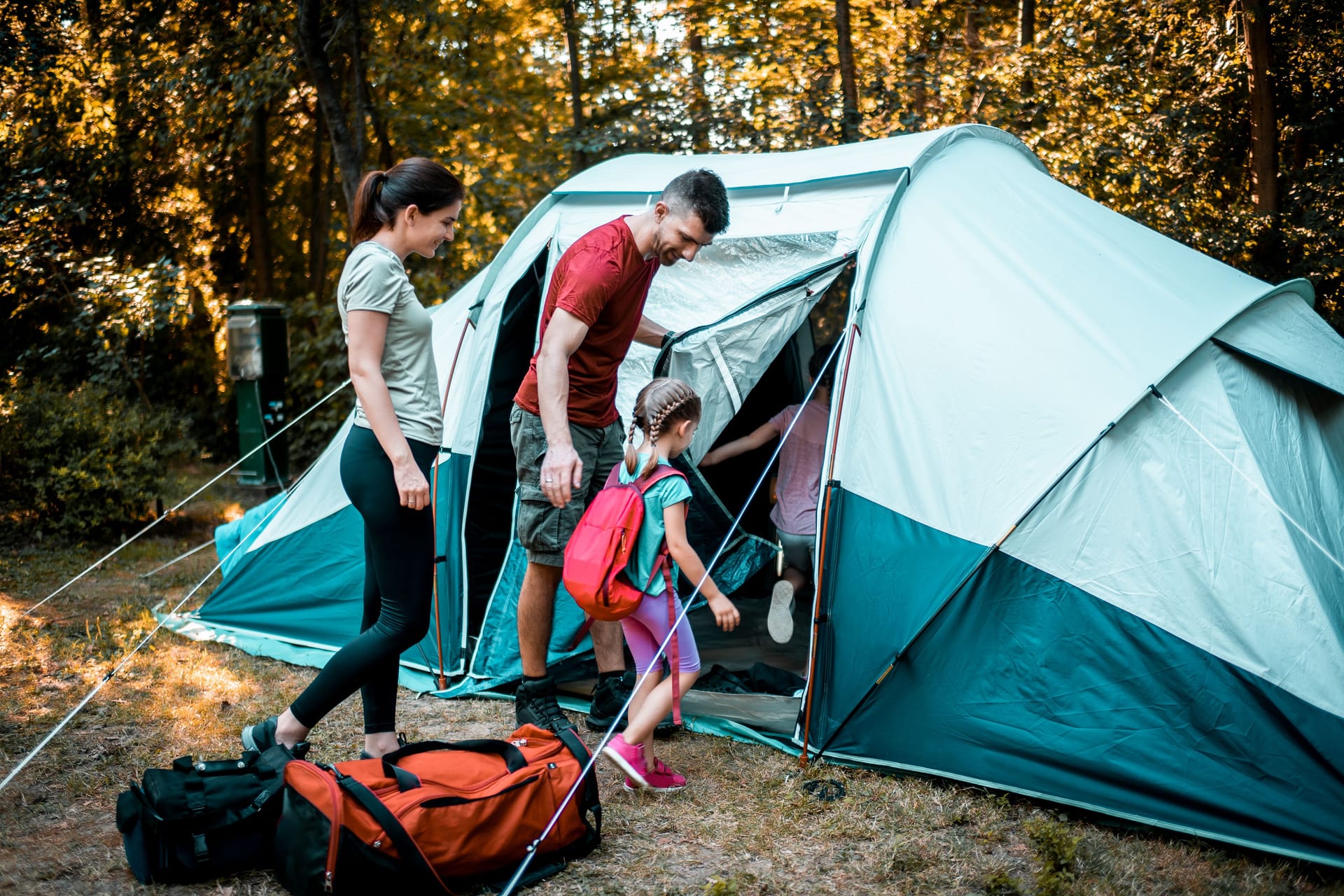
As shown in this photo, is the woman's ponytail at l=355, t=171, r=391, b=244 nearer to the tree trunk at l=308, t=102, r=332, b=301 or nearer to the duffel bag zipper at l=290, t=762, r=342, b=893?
the duffel bag zipper at l=290, t=762, r=342, b=893

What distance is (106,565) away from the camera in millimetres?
5574

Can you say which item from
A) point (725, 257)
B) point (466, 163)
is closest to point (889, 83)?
point (466, 163)

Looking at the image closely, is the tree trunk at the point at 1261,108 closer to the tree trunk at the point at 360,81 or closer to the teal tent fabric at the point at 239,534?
the tree trunk at the point at 360,81

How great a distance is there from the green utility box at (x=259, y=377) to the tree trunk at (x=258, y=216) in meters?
2.78

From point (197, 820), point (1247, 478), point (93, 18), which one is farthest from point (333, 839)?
point (93, 18)

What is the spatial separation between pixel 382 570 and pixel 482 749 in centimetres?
50

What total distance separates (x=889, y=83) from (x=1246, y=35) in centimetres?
245

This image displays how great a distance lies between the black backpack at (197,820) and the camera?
2.32m

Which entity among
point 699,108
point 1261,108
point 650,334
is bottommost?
point 650,334

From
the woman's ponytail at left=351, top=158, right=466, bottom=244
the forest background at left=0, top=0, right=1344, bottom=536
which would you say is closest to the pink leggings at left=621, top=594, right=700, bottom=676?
the woman's ponytail at left=351, top=158, right=466, bottom=244

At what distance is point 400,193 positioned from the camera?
2670mm

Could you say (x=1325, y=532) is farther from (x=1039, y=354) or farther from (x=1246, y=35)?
(x=1246, y=35)

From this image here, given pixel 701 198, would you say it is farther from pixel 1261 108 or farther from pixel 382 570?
pixel 1261 108

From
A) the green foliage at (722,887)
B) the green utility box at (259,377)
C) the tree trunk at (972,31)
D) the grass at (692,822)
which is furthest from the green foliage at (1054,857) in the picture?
the tree trunk at (972,31)
